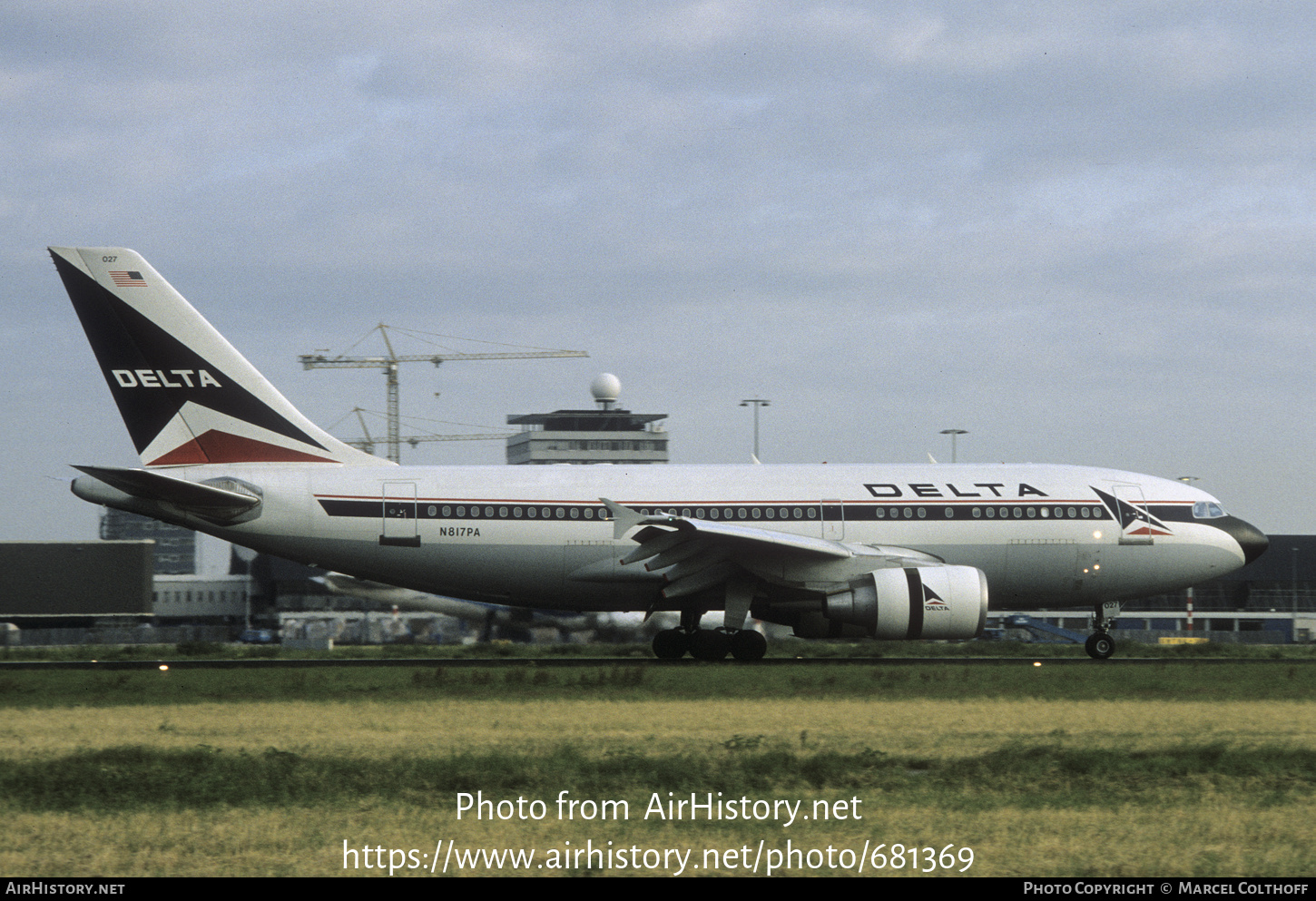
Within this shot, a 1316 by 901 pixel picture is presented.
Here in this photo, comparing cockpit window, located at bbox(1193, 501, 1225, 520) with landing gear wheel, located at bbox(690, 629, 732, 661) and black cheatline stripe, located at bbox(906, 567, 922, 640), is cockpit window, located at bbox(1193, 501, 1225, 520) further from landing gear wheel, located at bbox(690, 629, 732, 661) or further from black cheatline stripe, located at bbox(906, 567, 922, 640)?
landing gear wheel, located at bbox(690, 629, 732, 661)

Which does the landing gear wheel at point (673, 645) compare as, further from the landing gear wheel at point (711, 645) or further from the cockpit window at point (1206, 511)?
the cockpit window at point (1206, 511)

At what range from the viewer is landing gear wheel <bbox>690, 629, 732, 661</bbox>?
2577 centimetres

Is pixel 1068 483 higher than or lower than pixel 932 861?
higher

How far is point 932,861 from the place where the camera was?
8344 mm

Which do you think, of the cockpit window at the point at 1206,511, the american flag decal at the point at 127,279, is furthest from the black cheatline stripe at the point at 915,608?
the american flag decal at the point at 127,279

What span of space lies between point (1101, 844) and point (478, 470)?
19348mm

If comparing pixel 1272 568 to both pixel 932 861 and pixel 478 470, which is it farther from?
pixel 932 861

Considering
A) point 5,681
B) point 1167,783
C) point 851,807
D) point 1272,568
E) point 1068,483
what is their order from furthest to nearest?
point 1272,568, point 1068,483, point 5,681, point 1167,783, point 851,807

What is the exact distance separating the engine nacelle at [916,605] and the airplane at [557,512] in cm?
99

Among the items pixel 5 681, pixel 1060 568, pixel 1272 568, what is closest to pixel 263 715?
pixel 5 681

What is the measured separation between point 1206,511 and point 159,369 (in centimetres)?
2179

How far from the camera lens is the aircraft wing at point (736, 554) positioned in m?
24.2

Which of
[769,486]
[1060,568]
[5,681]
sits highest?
[769,486]

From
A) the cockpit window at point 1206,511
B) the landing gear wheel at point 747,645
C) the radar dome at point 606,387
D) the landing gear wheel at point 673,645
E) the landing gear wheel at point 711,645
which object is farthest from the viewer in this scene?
the radar dome at point 606,387
